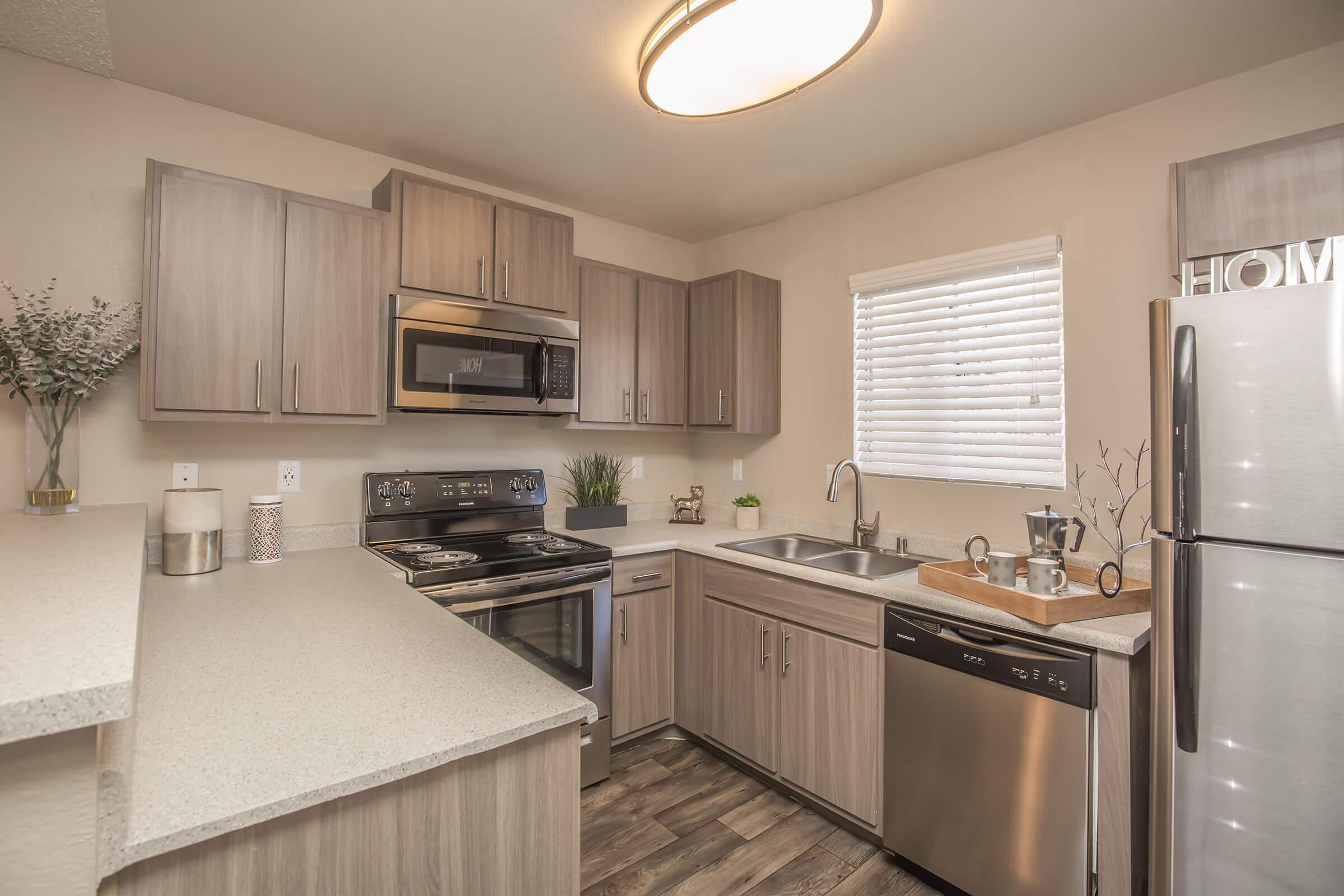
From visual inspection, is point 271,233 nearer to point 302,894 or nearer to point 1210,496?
point 302,894

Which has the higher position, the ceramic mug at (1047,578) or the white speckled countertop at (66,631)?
the white speckled countertop at (66,631)

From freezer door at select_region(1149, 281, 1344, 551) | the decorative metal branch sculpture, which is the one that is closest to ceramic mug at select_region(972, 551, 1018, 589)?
the decorative metal branch sculpture

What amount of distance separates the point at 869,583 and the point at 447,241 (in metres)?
1.99

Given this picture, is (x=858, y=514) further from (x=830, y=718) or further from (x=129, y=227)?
(x=129, y=227)

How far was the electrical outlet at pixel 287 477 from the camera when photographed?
236cm

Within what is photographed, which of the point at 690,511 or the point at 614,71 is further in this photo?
the point at 690,511

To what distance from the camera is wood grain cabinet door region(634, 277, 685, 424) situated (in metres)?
3.10

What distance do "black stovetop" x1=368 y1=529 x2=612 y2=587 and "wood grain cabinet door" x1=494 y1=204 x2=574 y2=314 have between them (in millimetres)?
993

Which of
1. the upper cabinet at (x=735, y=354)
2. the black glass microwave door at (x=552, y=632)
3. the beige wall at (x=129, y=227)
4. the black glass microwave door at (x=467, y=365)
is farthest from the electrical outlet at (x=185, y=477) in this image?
the upper cabinet at (x=735, y=354)

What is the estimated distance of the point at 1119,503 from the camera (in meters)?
2.08

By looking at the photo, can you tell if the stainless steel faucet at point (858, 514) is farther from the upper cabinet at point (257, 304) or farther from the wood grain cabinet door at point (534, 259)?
the upper cabinet at point (257, 304)

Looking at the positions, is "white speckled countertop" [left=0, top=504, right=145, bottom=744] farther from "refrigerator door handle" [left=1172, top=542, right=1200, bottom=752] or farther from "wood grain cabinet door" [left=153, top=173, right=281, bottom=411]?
"refrigerator door handle" [left=1172, top=542, right=1200, bottom=752]

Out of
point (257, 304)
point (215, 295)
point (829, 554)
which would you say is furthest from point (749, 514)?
point (215, 295)

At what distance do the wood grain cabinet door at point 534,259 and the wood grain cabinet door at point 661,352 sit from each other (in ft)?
1.47
